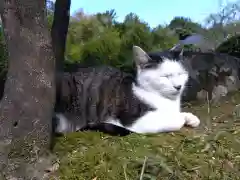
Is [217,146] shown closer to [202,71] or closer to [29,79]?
[29,79]

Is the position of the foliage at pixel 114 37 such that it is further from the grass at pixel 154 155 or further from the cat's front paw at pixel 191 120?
the grass at pixel 154 155

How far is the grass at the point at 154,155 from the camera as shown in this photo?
1592mm

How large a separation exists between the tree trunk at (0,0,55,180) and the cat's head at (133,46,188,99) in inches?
28.1

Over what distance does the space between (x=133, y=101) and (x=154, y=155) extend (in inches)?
22.4

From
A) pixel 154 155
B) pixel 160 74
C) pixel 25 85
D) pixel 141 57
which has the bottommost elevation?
pixel 154 155

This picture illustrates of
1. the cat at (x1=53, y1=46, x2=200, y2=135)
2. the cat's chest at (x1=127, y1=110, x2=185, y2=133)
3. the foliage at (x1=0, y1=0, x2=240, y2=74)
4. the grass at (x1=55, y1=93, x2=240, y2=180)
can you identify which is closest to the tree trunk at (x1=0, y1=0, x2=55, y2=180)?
the grass at (x1=55, y1=93, x2=240, y2=180)

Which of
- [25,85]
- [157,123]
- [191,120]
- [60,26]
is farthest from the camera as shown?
[60,26]

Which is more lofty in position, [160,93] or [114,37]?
[114,37]

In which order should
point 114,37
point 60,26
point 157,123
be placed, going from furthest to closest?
point 114,37 < point 60,26 < point 157,123

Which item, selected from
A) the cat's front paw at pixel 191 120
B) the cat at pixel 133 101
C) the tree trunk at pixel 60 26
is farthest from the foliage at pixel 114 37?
the cat's front paw at pixel 191 120

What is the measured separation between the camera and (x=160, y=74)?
219cm

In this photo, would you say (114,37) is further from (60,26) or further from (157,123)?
(157,123)

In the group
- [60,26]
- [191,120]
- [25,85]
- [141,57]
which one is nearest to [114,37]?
[60,26]

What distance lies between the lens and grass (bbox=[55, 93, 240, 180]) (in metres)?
1.59
